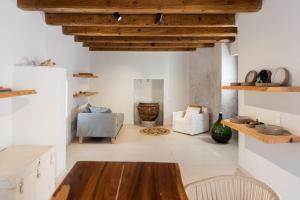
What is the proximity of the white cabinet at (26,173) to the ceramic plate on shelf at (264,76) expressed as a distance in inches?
108

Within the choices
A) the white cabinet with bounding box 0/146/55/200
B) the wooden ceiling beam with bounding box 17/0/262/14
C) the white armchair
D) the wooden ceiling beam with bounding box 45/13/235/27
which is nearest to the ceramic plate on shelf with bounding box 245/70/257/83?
the wooden ceiling beam with bounding box 17/0/262/14

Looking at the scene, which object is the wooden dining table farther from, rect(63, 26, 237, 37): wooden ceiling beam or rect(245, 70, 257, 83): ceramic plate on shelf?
rect(63, 26, 237, 37): wooden ceiling beam

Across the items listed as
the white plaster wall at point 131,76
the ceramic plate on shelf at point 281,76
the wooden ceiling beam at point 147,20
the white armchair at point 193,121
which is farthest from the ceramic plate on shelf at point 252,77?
the white plaster wall at point 131,76

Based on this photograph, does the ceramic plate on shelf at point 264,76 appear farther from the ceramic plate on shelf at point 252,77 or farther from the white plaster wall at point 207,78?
the white plaster wall at point 207,78

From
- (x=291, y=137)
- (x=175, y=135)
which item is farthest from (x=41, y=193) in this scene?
(x=175, y=135)

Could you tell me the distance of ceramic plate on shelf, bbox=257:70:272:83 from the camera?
9.15 feet

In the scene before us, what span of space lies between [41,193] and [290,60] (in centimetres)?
307

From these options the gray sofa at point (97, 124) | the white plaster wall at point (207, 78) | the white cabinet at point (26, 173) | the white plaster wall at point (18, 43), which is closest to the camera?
the white cabinet at point (26, 173)

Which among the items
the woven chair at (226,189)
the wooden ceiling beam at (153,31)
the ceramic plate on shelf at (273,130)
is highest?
the wooden ceiling beam at (153,31)

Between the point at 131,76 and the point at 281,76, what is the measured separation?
6071mm

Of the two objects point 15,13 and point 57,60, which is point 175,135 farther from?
point 15,13

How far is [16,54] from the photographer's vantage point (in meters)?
3.06

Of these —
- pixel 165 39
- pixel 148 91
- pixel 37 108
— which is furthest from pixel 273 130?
pixel 148 91

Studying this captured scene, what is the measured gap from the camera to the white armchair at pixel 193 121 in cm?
652
